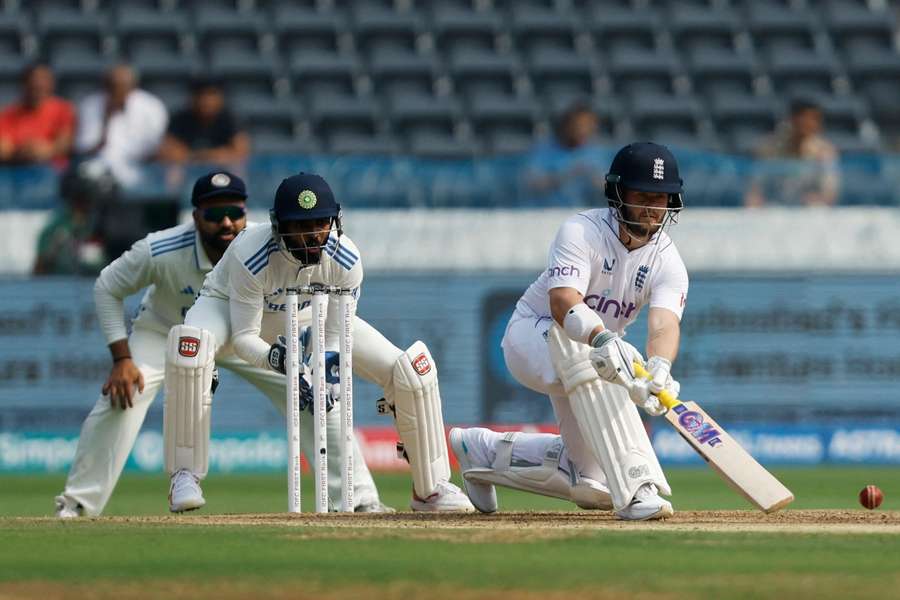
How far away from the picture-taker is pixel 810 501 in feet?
32.7

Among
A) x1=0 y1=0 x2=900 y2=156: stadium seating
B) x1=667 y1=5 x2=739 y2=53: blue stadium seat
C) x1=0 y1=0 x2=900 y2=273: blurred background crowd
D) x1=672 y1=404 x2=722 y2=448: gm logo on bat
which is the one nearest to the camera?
x1=672 y1=404 x2=722 y2=448: gm logo on bat

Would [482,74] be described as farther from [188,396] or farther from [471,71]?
[188,396]

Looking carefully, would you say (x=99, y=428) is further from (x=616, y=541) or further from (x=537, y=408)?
(x=537, y=408)

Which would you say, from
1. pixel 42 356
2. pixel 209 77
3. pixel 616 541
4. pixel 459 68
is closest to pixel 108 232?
pixel 42 356

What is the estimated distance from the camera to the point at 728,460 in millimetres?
7367

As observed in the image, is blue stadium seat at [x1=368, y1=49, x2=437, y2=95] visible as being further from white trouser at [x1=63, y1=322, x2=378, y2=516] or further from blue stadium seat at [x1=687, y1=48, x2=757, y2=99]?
white trouser at [x1=63, y1=322, x2=378, y2=516]

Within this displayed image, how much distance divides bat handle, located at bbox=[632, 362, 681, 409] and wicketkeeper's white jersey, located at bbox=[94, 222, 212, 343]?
9.08 feet

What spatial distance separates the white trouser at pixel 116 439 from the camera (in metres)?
8.66

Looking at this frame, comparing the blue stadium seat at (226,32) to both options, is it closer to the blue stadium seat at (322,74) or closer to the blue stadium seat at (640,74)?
the blue stadium seat at (322,74)

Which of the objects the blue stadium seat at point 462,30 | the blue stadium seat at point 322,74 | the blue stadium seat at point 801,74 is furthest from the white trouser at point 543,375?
the blue stadium seat at point 801,74

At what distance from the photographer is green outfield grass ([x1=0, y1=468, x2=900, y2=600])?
4.97 meters

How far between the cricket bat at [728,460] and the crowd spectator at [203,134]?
24.7 feet

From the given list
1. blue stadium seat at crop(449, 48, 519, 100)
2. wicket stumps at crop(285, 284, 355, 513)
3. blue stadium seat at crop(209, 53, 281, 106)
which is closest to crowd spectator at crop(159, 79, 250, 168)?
blue stadium seat at crop(209, 53, 281, 106)

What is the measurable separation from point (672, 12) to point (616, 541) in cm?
1224
